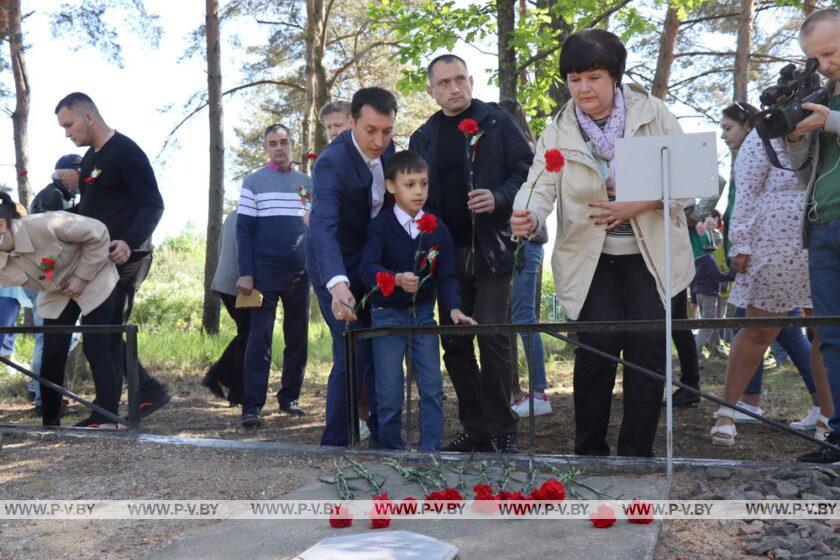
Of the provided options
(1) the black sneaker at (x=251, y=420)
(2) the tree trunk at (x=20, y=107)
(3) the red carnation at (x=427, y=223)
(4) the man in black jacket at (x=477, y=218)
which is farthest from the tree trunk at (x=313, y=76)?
(3) the red carnation at (x=427, y=223)

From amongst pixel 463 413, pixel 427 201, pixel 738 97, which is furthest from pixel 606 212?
pixel 738 97

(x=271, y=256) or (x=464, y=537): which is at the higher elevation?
(x=271, y=256)

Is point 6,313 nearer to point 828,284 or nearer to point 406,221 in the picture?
point 406,221

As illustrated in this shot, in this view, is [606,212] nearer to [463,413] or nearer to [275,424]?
[463,413]

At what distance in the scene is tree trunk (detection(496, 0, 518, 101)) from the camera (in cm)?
704

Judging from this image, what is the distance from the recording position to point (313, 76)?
15.2 meters

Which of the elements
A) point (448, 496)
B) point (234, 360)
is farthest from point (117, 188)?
point (448, 496)

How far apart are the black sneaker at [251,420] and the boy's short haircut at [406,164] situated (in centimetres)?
220

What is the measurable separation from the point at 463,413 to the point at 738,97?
10.4m

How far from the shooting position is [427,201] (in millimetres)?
4680

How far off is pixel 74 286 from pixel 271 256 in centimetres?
135

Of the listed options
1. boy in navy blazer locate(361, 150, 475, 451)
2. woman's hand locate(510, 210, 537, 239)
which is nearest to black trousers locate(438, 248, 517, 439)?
boy in navy blazer locate(361, 150, 475, 451)

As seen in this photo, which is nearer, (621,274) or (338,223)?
(621,274)

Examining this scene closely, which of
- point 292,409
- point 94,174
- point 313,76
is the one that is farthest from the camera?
point 313,76
